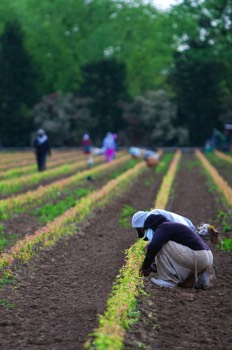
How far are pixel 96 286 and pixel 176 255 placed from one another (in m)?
1.17

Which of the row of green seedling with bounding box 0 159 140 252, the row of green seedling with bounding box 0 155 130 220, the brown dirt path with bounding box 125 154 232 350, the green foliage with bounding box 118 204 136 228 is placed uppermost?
the row of green seedling with bounding box 0 155 130 220

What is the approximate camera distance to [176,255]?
26.3 ft

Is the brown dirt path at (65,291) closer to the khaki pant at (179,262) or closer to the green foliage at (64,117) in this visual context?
the khaki pant at (179,262)

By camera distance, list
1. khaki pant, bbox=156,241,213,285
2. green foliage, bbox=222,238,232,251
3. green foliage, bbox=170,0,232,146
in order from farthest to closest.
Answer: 1. green foliage, bbox=170,0,232,146
2. green foliage, bbox=222,238,232,251
3. khaki pant, bbox=156,241,213,285

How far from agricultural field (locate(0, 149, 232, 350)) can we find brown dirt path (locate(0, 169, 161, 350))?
10mm

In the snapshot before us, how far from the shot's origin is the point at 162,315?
7.13 metres

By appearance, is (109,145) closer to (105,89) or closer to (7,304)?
(105,89)

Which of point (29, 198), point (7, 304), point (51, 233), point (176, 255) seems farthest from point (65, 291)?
point (29, 198)

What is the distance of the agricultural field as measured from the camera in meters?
6.24

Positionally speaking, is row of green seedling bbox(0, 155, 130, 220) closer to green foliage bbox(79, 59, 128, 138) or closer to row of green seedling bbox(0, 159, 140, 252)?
row of green seedling bbox(0, 159, 140, 252)

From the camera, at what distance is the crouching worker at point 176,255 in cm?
786

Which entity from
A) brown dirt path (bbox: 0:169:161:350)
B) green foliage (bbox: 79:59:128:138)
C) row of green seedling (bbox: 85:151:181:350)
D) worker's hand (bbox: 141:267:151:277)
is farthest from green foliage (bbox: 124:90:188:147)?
worker's hand (bbox: 141:267:151:277)

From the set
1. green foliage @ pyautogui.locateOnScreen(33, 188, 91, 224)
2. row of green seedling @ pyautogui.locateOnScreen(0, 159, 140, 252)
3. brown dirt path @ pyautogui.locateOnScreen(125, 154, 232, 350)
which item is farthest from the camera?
green foliage @ pyautogui.locateOnScreen(33, 188, 91, 224)

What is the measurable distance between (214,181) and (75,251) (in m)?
11.2
